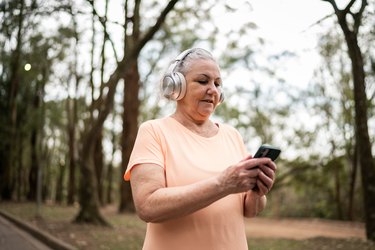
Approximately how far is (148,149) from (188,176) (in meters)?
0.19

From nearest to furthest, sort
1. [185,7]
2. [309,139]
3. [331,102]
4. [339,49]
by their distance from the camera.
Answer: [185,7] → [339,49] → [331,102] → [309,139]

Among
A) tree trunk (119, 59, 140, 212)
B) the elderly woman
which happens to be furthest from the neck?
tree trunk (119, 59, 140, 212)

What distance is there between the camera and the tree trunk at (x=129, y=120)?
1975 centimetres

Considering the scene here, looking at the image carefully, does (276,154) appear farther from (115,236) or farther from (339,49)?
(339,49)

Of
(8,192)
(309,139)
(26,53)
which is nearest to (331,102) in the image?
(309,139)

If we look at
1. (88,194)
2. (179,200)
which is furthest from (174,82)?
(88,194)

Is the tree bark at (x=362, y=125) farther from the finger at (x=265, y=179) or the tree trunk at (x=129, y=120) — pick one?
the tree trunk at (x=129, y=120)

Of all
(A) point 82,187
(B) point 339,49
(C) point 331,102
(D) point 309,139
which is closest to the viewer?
(A) point 82,187

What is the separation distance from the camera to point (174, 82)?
2012mm

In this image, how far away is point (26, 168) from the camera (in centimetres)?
4606

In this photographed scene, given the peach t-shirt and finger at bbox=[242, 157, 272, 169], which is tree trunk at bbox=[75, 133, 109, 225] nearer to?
the peach t-shirt

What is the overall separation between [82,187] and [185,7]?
661 cm

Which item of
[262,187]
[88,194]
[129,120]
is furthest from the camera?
[129,120]

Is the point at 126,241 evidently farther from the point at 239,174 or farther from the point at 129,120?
the point at 129,120
